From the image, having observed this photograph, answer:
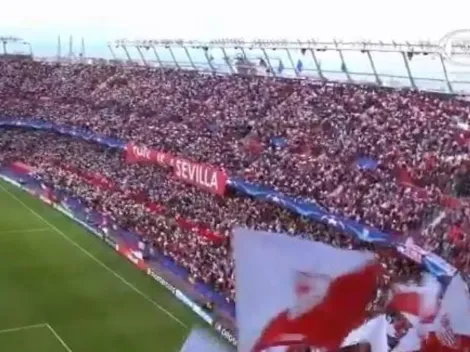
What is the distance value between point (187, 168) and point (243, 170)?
3.32 meters

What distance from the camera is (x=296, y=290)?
6.36 meters

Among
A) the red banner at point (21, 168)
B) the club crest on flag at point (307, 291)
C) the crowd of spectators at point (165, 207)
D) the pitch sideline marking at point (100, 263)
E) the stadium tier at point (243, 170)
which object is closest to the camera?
the club crest on flag at point (307, 291)

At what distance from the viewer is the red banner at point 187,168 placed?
3231 centimetres

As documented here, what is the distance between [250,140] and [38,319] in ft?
52.7

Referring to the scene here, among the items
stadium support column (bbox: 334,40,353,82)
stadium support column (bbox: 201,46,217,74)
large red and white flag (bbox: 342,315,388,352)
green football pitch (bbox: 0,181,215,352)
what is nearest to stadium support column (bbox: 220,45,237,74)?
stadium support column (bbox: 201,46,217,74)

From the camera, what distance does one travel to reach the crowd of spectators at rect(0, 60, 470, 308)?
24.2 metres

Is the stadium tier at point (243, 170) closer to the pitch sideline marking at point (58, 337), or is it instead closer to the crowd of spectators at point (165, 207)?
the crowd of spectators at point (165, 207)

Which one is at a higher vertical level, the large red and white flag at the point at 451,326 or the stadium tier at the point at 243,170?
the stadium tier at the point at 243,170

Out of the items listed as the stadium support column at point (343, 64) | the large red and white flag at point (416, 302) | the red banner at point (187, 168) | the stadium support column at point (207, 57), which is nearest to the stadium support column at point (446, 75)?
the stadium support column at point (343, 64)

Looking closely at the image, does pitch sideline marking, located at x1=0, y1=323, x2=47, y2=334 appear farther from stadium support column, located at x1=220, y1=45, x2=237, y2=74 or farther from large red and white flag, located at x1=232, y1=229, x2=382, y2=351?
stadium support column, located at x1=220, y1=45, x2=237, y2=74

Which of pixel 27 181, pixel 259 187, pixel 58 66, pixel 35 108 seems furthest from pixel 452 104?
pixel 58 66

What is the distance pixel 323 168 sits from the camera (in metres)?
29.4

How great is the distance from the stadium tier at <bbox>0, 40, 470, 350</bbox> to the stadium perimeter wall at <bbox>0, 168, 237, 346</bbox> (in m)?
0.07

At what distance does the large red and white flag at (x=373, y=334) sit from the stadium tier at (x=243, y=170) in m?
2.93
